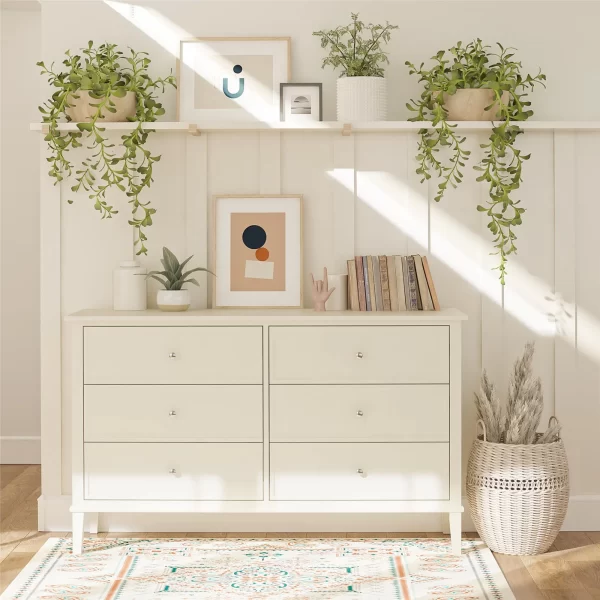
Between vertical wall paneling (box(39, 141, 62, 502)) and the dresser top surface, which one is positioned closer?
the dresser top surface

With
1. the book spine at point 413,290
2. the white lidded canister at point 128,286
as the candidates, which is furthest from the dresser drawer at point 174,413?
the book spine at point 413,290

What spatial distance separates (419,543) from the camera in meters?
3.02

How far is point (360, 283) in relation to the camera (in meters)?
3.04

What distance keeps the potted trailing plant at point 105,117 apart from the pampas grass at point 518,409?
1.42 m

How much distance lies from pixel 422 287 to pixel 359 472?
73cm

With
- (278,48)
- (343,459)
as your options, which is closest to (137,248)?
(278,48)

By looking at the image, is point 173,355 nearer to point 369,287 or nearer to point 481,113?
point 369,287

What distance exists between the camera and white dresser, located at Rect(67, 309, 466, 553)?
2.83 metres

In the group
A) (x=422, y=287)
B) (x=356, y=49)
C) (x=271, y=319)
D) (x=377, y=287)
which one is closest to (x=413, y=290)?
(x=422, y=287)

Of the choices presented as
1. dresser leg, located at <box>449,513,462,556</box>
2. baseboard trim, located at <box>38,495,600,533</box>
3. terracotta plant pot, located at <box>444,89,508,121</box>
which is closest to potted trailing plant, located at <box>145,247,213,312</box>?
baseboard trim, located at <box>38,495,600,533</box>

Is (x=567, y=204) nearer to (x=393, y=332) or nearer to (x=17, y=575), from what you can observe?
(x=393, y=332)

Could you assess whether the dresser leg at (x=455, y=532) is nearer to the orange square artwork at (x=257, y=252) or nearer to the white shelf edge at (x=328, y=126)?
the orange square artwork at (x=257, y=252)

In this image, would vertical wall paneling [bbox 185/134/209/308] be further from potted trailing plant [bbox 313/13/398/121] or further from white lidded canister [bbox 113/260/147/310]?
potted trailing plant [bbox 313/13/398/121]

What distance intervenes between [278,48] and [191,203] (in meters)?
0.70
